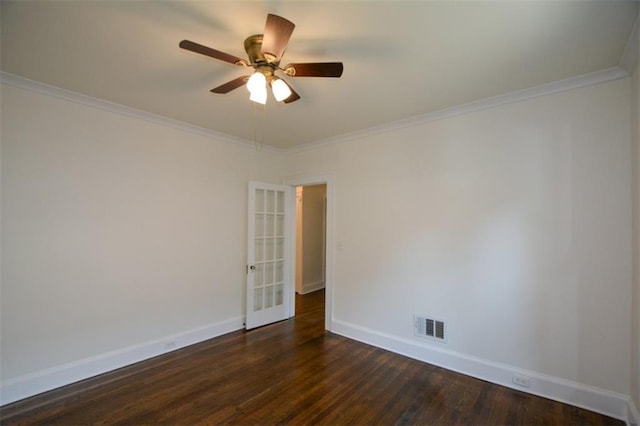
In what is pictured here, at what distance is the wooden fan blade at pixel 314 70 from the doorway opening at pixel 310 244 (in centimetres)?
391

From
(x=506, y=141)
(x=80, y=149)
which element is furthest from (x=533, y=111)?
(x=80, y=149)

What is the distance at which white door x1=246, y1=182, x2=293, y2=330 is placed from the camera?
407 centimetres

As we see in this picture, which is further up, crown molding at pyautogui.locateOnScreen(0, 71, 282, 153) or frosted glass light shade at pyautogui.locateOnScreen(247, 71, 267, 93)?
crown molding at pyautogui.locateOnScreen(0, 71, 282, 153)

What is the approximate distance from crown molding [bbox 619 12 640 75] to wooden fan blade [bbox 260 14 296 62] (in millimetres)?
2017

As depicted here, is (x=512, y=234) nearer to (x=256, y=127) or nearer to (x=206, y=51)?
(x=206, y=51)

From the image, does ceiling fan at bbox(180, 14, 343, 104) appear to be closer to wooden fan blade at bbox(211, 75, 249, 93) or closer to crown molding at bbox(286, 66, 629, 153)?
wooden fan blade at bbox(211, 75, 249, 93)

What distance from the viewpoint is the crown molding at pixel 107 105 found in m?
2.41

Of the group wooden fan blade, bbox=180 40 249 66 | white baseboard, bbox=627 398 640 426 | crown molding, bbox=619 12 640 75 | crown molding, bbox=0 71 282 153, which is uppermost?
crown molding, bbox=619 12 640 75

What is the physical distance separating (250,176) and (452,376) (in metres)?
3.48

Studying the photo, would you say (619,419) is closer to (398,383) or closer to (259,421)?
(398,383)

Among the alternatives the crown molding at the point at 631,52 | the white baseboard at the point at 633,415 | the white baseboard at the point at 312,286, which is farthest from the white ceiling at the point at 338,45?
the white baseboard at the point at 312,286

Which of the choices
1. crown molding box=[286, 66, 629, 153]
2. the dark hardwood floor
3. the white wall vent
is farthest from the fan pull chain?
the white wall vent

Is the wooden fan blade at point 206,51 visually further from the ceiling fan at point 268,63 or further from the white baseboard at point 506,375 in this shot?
the white baseboard at point 506,375

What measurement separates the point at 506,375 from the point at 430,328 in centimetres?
74
